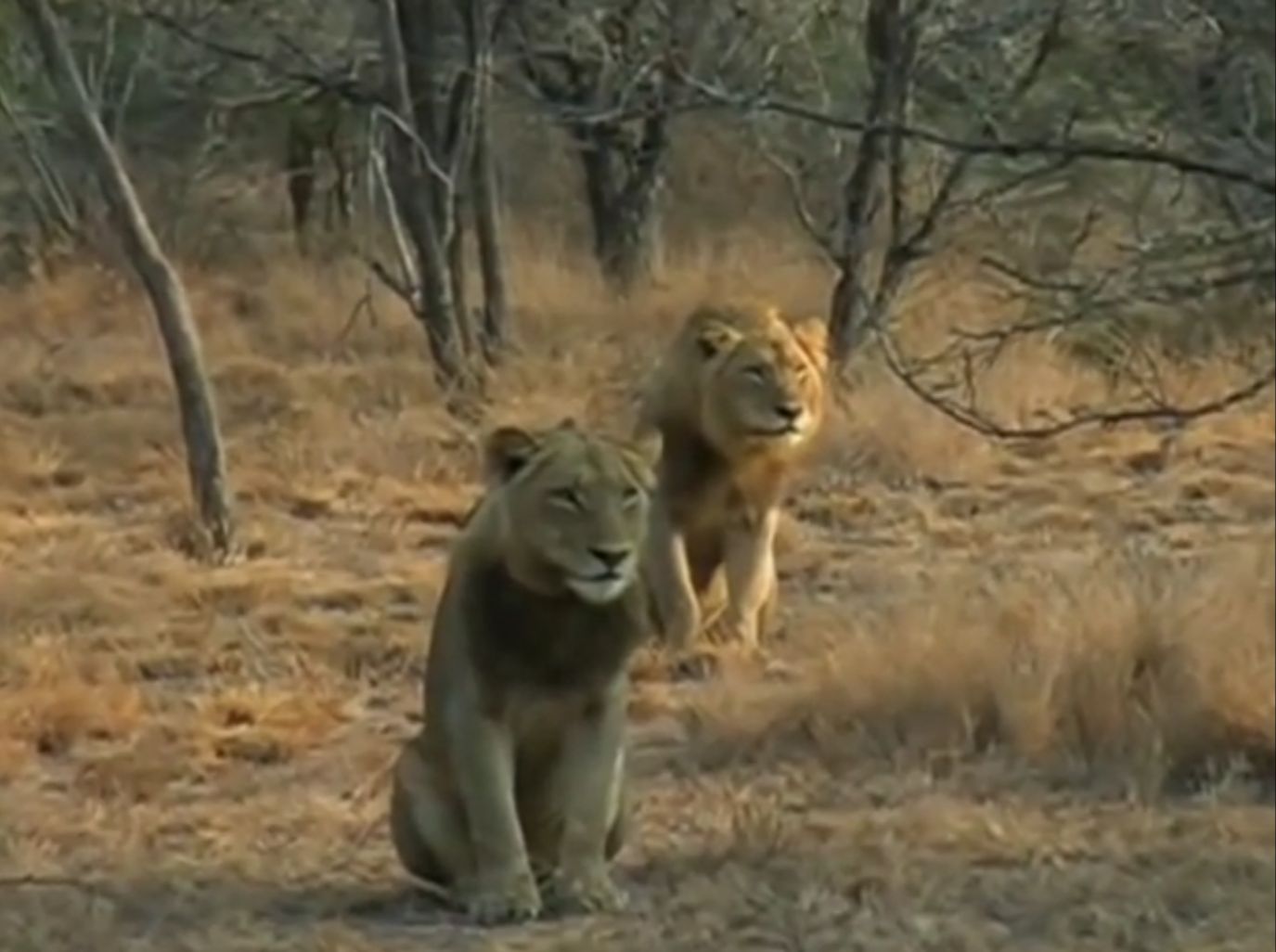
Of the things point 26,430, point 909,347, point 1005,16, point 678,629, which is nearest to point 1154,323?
point 1005,16

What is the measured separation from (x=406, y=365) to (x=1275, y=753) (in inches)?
344

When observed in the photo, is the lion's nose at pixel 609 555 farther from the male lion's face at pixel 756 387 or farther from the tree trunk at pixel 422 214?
the tree trunk at pixel 422 214

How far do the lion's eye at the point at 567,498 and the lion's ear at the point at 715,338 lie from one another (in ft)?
9.07

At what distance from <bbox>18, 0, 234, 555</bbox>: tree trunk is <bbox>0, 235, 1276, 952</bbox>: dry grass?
17cm

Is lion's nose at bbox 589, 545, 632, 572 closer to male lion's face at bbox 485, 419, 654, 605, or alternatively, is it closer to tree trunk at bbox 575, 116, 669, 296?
male lion's face at bbox 485, 419, 654, 605

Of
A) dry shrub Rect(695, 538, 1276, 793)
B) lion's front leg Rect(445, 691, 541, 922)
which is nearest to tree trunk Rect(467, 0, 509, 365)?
dry shrub Rect(695, 538, 1276, 793)

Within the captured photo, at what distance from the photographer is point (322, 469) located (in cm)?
1091

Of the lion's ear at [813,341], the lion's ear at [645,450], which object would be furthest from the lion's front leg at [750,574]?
the lion's ear at [645,450]

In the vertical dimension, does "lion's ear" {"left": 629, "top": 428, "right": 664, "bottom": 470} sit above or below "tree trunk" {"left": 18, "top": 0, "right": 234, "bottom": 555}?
above

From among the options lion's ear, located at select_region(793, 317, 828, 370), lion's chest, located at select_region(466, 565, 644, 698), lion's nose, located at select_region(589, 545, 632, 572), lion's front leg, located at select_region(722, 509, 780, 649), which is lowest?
lion's front leg, located at select_region(722, 509, 780, 649)

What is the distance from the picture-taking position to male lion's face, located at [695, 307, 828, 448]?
7996 mm

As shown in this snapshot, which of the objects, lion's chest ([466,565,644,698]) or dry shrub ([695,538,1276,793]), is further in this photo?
lion's chest ([466,565,644,698])

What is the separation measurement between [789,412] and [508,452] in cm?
266

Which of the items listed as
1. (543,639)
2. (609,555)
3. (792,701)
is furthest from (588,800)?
(792,701)
